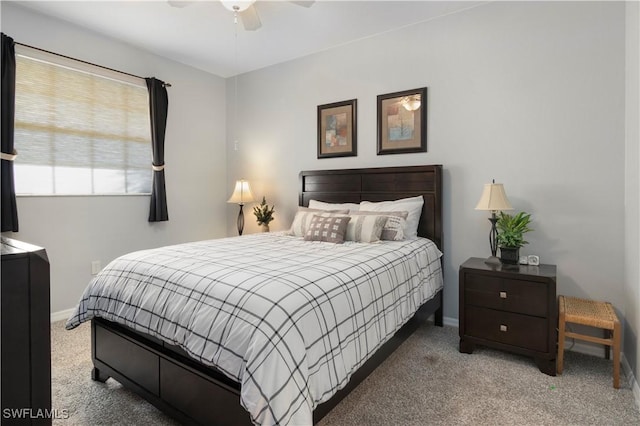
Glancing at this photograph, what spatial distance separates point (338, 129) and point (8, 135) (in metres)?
2.93

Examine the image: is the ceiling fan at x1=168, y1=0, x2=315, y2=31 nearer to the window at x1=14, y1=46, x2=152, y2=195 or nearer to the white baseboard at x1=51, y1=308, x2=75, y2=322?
the window at x1=14, y1=46, x2=152, y2=195

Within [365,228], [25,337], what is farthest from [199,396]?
[365,228]

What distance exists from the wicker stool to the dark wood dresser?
263cm

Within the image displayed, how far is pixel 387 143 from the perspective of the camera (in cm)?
342

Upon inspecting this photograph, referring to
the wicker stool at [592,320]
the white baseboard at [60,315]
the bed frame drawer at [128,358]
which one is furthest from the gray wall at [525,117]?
the white baseboard at [60,315]

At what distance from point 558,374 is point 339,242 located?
170cm

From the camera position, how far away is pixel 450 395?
1966 millimetres

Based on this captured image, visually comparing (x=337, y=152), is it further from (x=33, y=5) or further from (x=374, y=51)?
(x=33, y=5)

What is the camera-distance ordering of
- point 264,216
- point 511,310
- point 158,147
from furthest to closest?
point 264,216
point 158,147
point 511,310

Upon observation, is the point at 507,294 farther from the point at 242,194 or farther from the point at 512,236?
the point at 242,194

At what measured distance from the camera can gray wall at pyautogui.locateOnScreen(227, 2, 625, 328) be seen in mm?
2445

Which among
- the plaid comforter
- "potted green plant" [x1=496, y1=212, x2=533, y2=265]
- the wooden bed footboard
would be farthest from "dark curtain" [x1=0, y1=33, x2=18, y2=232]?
"potted green plant" [x1=496, y1=212, x2=533, y2=265]

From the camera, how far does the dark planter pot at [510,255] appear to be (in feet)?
8.33

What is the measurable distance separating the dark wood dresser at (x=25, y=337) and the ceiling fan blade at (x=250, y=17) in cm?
228
